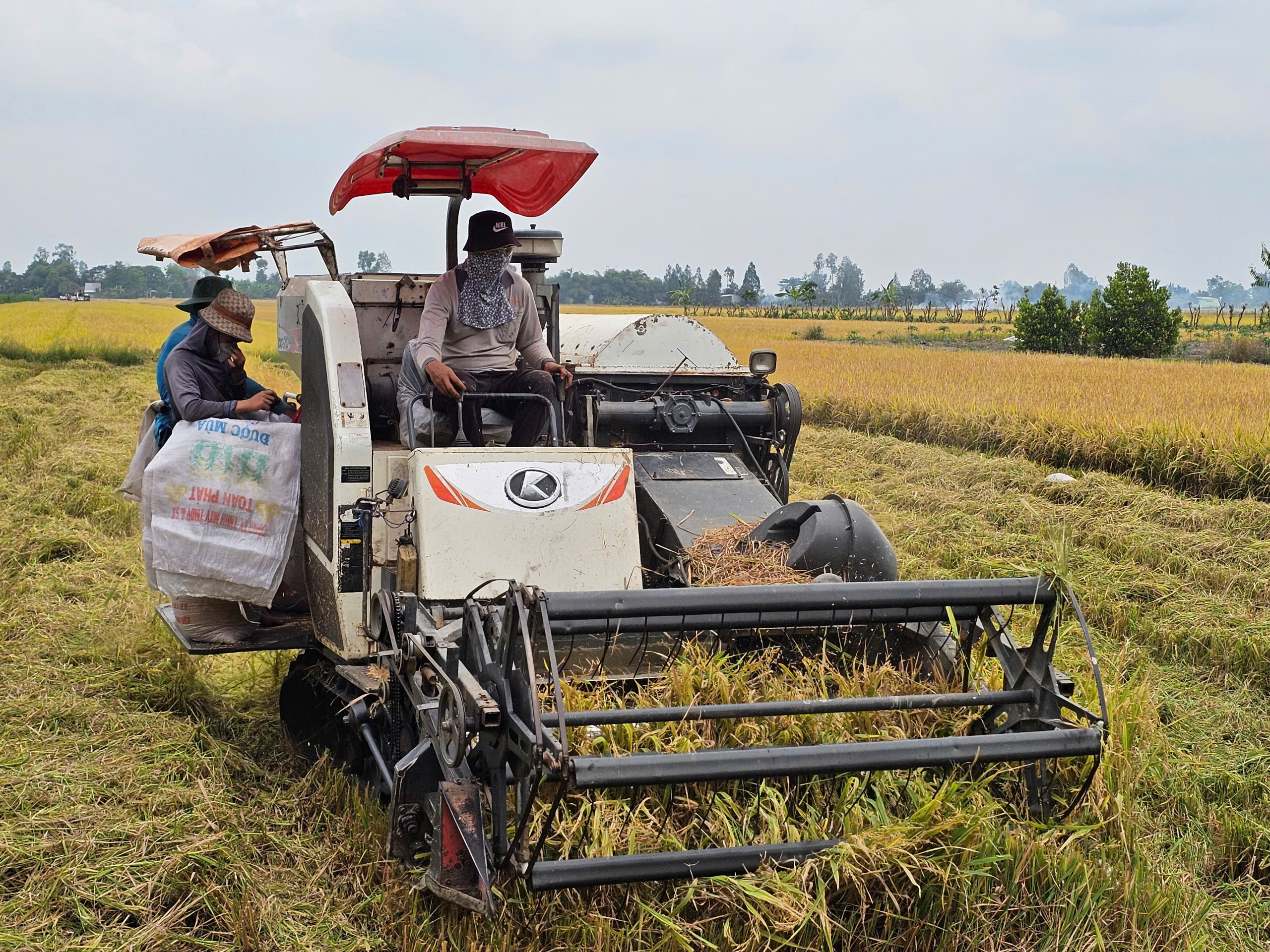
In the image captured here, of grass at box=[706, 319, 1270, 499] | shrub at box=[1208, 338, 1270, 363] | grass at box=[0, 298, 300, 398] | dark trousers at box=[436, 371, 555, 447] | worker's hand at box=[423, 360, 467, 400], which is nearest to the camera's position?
worker's hand at box=[423, 360, 467, 400]

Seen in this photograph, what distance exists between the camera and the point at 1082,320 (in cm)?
3209

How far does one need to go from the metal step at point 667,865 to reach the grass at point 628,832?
0.05 meters

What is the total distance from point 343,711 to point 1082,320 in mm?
31013

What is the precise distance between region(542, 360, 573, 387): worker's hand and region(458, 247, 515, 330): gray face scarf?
0.91ft

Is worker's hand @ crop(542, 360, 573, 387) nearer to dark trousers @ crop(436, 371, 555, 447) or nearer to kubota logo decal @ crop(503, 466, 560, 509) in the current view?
dark trousers @ crop(436, 371, 555, 447)

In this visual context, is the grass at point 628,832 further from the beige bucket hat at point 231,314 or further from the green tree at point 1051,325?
the green tree at point 1051,325

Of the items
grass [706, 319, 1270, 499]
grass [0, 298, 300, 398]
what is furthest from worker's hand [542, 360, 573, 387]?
grass [0, 298, 300, 398]

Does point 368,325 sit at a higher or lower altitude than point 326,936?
higher

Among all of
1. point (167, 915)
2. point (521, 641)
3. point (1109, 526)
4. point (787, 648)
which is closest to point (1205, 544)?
point (1109, 526)

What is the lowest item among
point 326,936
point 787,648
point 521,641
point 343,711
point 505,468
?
point 326,936

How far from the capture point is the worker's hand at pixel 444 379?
4.94m

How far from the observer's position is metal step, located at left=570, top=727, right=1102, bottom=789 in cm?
297

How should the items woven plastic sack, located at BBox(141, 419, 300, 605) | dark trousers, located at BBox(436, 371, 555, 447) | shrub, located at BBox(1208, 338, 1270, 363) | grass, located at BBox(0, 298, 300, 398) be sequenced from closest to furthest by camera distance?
woven plastic sack, located at BBox(141, 419, 300, 605) → dark trousers, located at BBox(436, 371, 555, 447) → grass, located at BBox(0, 298, 300, 398) → shrub, located at BBox(1208, 338, 1270, 363)

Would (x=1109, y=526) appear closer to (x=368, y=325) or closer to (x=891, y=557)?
(x=891, y=557)
